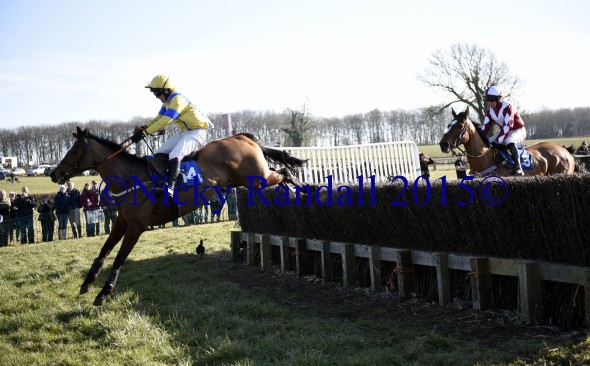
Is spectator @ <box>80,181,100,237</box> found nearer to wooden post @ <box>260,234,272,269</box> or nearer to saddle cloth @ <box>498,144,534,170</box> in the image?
wooden post @ <box>260,234,272,269</box>

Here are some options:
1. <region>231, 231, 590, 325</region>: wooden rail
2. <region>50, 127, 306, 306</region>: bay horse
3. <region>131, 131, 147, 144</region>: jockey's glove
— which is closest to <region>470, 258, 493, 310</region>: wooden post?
<region>231, 231, 590, 325</region>: wooden rail

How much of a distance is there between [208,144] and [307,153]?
17.6 feet

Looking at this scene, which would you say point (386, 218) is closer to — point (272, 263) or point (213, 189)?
point (213, 189)

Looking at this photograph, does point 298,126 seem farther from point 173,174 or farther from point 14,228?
point 173,174

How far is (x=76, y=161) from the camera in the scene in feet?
24.8

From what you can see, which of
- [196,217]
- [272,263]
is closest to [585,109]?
[196,217]

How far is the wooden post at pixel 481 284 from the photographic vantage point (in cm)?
527

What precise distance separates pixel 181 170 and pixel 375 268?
2868 mm

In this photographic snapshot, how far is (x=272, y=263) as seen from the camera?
9.46 metres

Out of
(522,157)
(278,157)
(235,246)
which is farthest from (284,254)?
(522,157)

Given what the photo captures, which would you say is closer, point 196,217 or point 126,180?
point 126,180

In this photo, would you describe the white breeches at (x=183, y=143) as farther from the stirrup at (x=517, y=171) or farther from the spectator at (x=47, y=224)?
the spectator at (x=47, y=224)

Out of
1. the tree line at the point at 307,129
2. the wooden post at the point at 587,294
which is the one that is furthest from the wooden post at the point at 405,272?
the tree line at the point at 307,129

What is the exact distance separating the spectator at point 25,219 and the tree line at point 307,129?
98.4 feet
